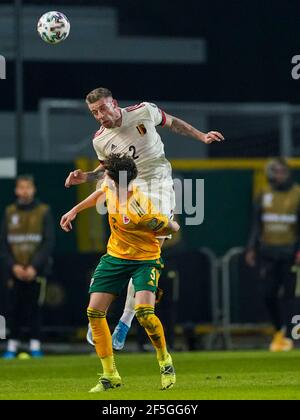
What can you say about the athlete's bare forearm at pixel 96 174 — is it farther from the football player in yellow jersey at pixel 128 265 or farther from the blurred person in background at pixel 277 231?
the blurred person in background at pixel 277 231

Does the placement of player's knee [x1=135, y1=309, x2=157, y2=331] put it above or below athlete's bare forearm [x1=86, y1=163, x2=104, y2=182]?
below

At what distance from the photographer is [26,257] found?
18844 millimetres

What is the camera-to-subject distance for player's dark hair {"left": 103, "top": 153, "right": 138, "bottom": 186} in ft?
40.2

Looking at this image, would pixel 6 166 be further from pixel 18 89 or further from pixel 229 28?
pixel 229 28

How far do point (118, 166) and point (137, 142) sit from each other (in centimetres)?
180

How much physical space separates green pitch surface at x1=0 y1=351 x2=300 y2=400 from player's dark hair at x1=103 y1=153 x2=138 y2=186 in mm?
1799

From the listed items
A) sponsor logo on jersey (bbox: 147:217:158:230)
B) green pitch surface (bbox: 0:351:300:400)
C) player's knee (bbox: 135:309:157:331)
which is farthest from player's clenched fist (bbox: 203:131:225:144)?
green pitch surface (bbox: 0:351:300:400)

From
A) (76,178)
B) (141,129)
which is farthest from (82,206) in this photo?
(141,129)

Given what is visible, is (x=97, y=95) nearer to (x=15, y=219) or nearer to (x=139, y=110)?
(x=139, y=110)

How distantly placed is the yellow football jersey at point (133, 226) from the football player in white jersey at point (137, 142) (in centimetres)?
63

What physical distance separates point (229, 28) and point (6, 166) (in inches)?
309

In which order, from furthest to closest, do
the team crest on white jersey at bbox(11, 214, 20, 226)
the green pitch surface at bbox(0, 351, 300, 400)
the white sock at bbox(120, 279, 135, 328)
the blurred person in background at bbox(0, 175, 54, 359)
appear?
the team crest on white jersey at bbox(11, 214, 20, 226) → the blurred person in background at bbox(0, 175, 54, 359) → the white sock at bbox(120, 279, 135, 328) → the green pitch surface at bbox(0, 351, 300, 400)

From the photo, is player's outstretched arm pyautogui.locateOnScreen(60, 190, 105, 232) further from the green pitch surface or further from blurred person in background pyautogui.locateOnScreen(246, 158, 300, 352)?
blurred person in background pyautogui.locateOnScreen(246, 158, 300, 352)

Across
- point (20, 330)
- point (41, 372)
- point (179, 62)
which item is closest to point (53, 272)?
point (20, 330)
